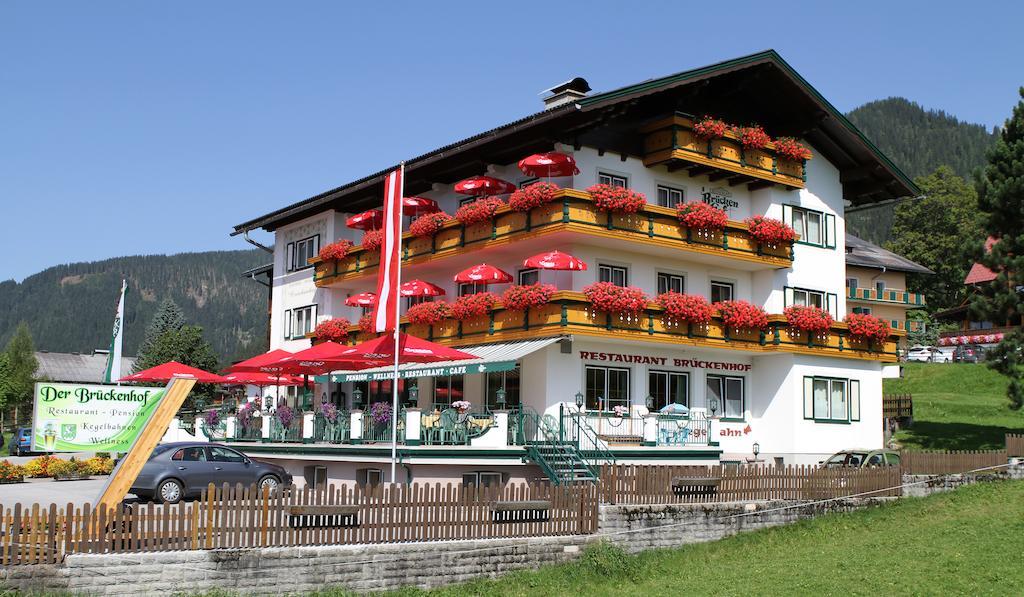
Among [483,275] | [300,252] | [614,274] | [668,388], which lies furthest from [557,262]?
[300,252]

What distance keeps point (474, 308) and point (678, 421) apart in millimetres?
6972

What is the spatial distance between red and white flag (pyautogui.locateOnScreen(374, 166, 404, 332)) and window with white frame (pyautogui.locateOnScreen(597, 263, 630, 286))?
898cm

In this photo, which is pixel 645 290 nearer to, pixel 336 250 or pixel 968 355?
pixel 336 250

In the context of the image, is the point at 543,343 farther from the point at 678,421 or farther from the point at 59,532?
the point at 59,532

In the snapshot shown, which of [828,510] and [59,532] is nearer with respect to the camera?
[59,532]

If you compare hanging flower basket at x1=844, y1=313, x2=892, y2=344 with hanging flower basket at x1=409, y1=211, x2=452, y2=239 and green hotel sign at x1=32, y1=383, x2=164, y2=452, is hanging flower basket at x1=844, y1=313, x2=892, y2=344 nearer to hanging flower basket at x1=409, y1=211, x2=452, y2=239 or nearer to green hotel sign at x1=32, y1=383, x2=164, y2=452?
hanging flower basket at x1=409, y1=211, x2=452, y2=239

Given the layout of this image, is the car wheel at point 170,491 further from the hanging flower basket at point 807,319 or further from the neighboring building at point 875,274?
the neighboring building at point 875,274

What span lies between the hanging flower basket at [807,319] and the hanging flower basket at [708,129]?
6.19 m

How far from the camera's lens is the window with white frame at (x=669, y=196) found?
3544cm

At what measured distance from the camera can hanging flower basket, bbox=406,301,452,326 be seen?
112 feet

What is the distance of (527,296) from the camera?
102 feet

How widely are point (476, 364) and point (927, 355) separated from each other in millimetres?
49383

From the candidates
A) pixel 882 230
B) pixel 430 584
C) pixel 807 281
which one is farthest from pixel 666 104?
pixel 882 230

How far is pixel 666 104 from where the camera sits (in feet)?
115
